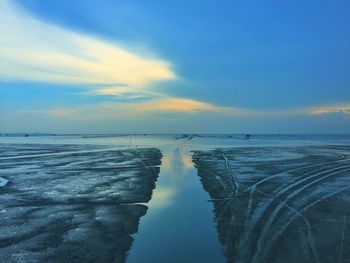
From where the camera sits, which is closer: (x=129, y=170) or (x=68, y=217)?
(x=68, y=217)

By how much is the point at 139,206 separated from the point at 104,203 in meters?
2.01

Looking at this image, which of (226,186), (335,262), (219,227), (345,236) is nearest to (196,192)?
(226,186)

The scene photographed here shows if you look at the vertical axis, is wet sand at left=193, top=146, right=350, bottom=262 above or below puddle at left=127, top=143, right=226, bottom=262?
above

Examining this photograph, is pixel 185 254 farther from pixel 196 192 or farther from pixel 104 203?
pixel 196 192

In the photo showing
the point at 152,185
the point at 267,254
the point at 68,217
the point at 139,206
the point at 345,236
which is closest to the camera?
the point at 267,254

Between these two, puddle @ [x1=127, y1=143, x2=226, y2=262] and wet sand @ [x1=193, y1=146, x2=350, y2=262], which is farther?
puddle @ [x1=127, y1=143, x2=226, y2=262]

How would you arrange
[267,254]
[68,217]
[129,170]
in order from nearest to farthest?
[267,254], [68,217], [129,170]

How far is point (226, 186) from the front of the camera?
89.5 ft

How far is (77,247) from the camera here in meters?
13.4

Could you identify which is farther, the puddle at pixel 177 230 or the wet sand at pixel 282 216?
the puddle at pixel 177 230

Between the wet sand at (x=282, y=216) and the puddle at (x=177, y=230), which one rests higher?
the wet sand at (x=282, y=216)

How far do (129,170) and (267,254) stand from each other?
2659 centimetres

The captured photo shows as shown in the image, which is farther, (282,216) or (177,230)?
→ (282,216)

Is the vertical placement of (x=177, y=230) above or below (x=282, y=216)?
below
